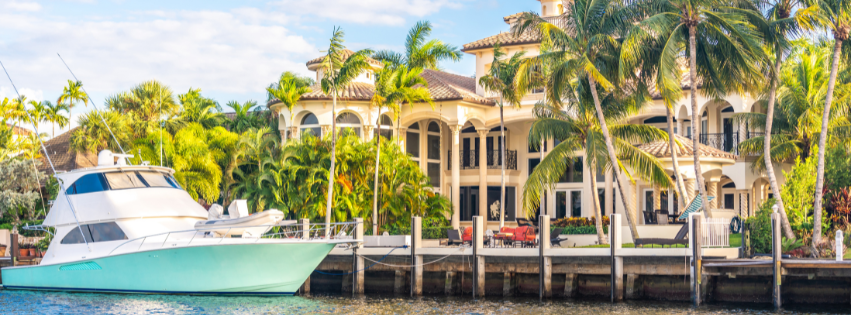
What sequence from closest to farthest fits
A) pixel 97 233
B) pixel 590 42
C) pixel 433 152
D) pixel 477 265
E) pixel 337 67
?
1. pixel 477 265
2. pixel 97 233
3. pixel 590 42
4. pixel 337 67
5. pixel 433 152

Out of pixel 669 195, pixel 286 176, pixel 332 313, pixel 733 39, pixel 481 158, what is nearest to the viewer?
pixel 332 313

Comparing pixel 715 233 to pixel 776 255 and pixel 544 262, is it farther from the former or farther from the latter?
pixel 544 262

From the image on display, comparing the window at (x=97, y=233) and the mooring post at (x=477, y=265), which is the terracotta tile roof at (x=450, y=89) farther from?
the window at (x=97, y=233)

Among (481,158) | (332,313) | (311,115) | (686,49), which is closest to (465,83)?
(481,158)

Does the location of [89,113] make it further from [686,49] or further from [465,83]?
[686,49]

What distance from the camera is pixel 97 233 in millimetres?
23312

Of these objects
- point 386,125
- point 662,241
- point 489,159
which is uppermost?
point 386,125

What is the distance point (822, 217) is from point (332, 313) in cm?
1460

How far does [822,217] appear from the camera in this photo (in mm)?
24297

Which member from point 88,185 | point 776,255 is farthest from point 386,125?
point 776,255

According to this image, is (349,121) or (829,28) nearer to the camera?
(829,28)

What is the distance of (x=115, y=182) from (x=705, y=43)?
17617mm

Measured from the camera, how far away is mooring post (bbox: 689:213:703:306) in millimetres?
19688

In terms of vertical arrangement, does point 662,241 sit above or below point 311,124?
below
